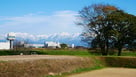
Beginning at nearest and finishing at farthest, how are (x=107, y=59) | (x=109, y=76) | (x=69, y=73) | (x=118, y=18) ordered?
(x=109, y=76) < (x=69, y=73) < (x=107, y=59) < (x=118, y=18)

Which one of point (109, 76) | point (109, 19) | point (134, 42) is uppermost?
point (109, 19)

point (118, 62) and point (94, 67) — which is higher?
point (118, 62)

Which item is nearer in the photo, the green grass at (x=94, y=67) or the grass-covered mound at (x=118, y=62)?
the green grass at (x=94, y=67)

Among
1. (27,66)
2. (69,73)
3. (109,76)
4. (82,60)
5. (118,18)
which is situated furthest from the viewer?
(118,18)

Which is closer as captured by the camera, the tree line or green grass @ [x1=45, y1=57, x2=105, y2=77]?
green grass @ [x1=45, y1=57, x2=105, y2=77]

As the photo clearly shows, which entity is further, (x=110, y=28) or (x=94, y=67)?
(x=110, y=28)

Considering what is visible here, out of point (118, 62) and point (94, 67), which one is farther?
point (118, 62)

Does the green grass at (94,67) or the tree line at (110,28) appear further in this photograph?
the tree line at (110,28)

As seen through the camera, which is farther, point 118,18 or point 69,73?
point 118,18

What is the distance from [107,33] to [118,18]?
2.60 m

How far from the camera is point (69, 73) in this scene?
23547 millimetres

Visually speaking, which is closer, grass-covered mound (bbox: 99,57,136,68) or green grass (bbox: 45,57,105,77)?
green grass (bbox: 45,57,105,77)

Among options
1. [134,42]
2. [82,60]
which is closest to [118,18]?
[134,42]

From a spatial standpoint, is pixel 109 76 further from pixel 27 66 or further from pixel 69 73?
pixel 27 66
